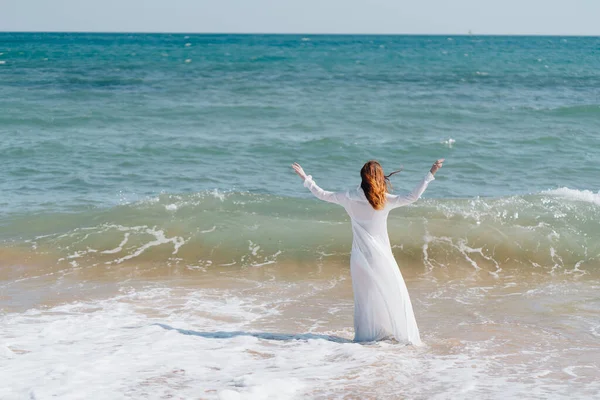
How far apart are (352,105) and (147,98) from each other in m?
7.37

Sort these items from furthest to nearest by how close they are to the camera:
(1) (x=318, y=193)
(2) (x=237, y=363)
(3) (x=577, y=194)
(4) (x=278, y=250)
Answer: (3) (x=577, y=194), (4) (x=278, y=250), (1) (x=318, y=193), (2) (x=237, y=363)

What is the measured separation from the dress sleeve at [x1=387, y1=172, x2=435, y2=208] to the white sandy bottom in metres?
1.22

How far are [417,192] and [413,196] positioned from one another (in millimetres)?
59

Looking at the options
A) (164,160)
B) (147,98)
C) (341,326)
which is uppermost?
(147,98)

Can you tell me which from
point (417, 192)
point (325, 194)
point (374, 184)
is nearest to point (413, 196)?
point (417, 192)

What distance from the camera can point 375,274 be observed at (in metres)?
6.78

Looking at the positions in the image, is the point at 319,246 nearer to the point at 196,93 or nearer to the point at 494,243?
the point at 494,243

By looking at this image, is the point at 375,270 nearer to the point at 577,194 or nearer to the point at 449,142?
the point at 577,194

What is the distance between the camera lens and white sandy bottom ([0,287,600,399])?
19.3 feet

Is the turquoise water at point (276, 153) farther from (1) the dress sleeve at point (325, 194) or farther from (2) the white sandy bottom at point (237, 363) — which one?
(1) the dress sleeve at point (325, 194)

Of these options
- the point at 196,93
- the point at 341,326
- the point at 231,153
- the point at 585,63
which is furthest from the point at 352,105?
the point at 585,63

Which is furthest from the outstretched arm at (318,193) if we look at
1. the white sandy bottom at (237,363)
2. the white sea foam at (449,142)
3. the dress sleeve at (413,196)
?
the white sea foam at (449,142)

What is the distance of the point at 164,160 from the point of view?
18.0m

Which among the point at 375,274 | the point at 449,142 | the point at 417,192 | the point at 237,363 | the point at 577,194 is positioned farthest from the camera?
the point at 449,142
